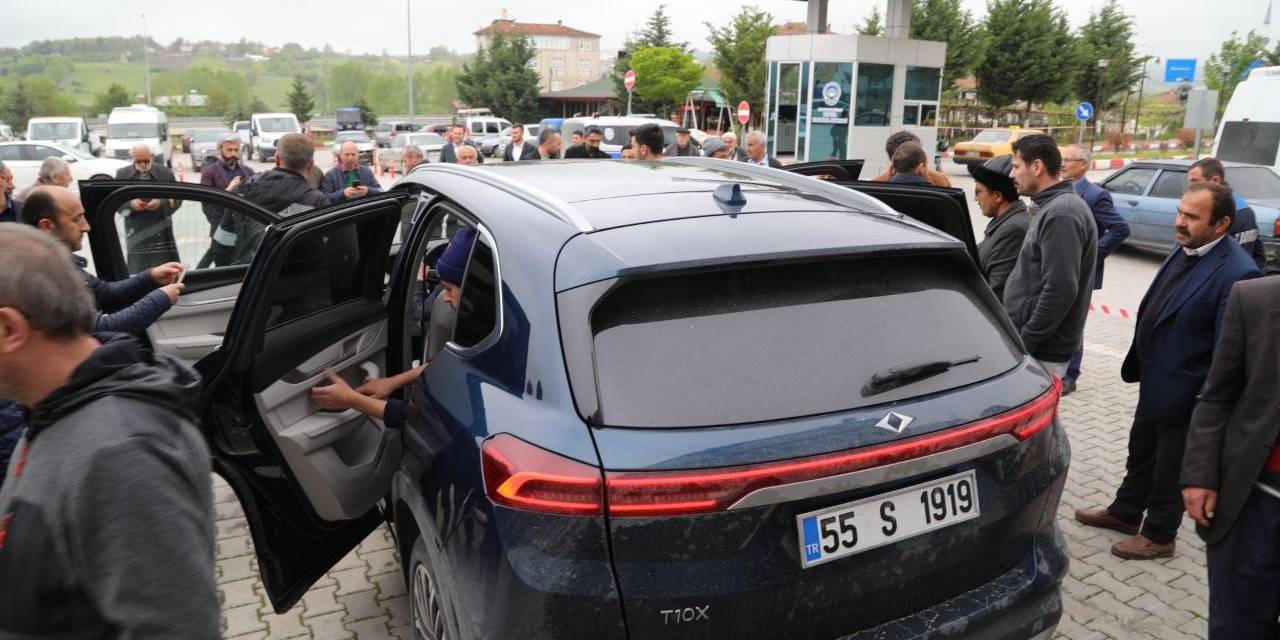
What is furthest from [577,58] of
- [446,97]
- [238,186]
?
[238,186]

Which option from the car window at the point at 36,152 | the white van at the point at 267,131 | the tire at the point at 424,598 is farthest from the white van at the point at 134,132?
the tire at the point at 424,598

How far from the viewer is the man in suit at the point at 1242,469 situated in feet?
8.41

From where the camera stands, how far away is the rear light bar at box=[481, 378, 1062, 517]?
6.30 feet

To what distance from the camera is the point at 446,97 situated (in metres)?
157

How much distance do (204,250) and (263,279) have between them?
266 centimetres

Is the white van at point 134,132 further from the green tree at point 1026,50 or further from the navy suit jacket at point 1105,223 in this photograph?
the green tree at point 1026,50

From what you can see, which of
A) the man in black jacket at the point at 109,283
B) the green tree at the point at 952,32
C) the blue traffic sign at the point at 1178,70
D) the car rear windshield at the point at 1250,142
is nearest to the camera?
the man in black jacket at the point at 109,283

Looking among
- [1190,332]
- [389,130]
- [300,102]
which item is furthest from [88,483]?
[300,102]

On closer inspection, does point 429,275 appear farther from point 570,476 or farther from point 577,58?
point 577,58

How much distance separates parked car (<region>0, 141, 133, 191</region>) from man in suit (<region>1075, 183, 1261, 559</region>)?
23.5m

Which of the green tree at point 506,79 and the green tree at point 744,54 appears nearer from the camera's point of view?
the green tree at point 744,54

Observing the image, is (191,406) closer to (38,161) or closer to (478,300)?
(478,300)

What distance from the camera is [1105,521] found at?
454 centimetres

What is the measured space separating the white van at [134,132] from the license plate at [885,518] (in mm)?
33813
